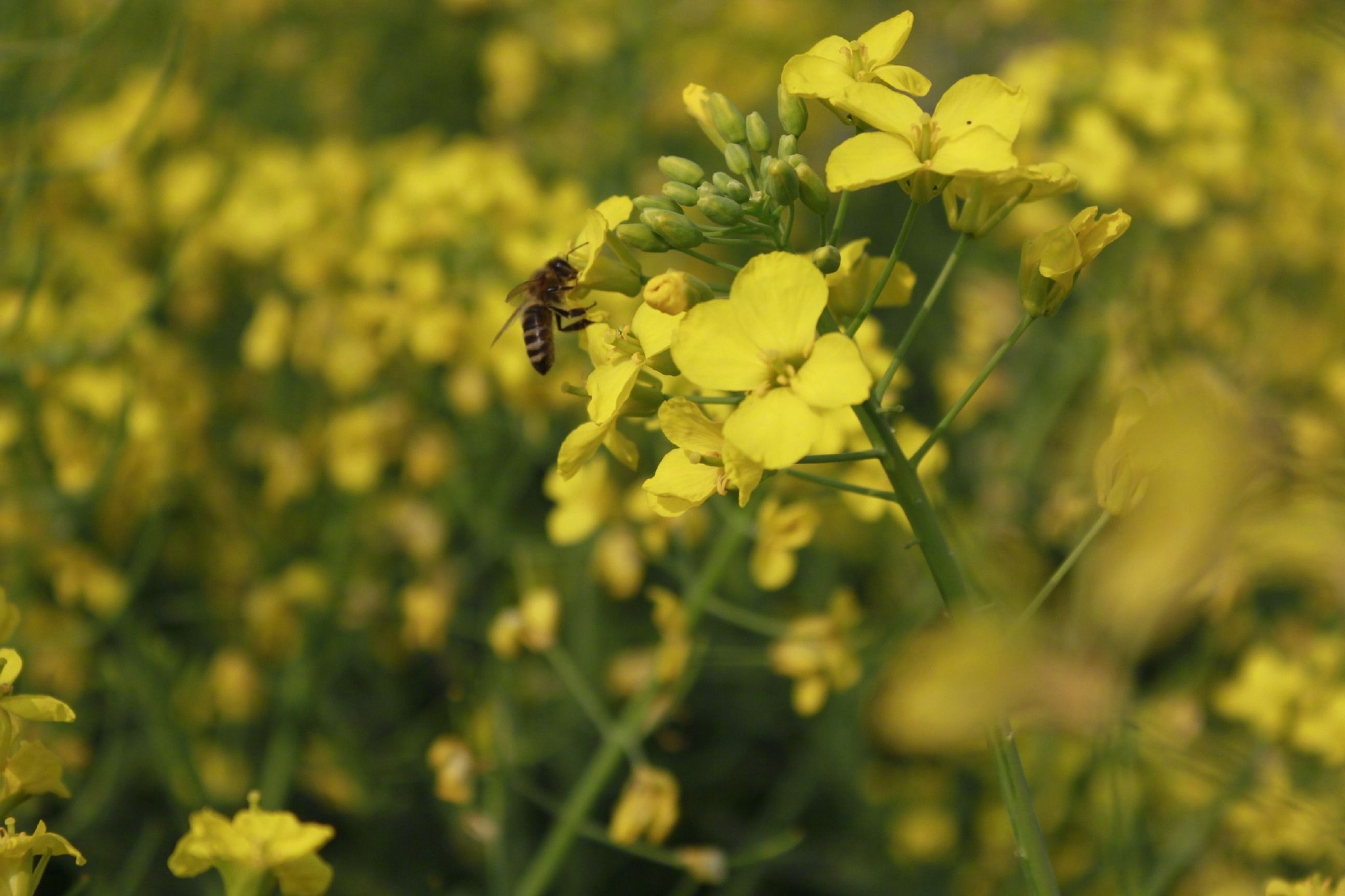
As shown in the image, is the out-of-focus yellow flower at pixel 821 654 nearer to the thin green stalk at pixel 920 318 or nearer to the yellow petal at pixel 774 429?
the thin green stalk at pixel 920 318

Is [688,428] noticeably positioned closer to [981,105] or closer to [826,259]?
[826,259]

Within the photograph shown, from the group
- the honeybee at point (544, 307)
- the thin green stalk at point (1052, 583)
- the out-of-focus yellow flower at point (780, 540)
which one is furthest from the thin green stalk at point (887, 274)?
the honeybee at point (544, 307)

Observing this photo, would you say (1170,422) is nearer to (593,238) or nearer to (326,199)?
(593,238)

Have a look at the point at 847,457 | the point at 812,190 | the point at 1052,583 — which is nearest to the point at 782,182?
the point at 812,190

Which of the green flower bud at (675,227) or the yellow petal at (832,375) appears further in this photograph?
the green flower bud at (675,227)

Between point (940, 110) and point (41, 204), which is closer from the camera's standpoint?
point (940, 110)

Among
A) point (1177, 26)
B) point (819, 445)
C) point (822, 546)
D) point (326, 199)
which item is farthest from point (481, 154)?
point (1177, 26)
